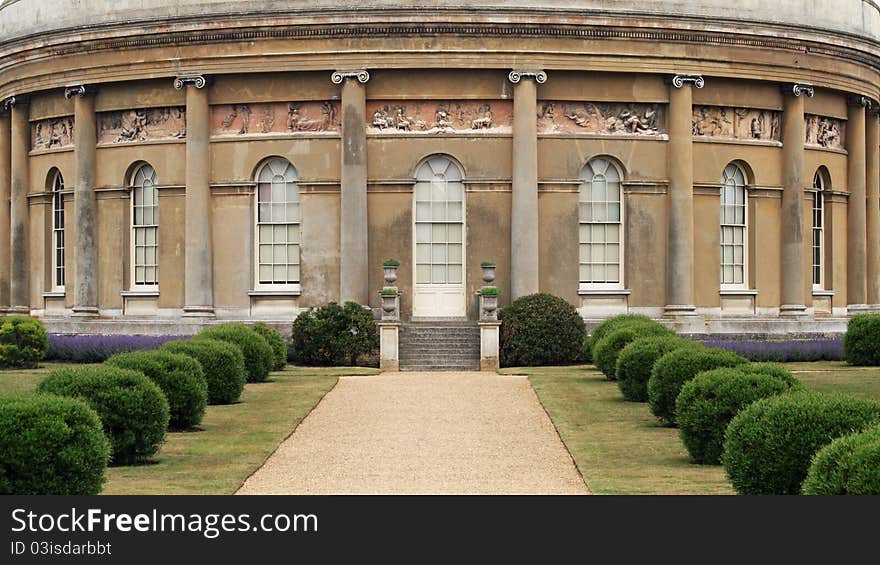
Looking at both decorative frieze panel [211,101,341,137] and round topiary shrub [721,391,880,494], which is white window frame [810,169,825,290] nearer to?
decorative frieze panel [211,101,341,137]

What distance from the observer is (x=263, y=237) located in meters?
39.3

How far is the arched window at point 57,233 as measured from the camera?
4303 cm

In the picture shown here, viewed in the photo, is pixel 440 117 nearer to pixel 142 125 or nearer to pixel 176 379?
pixel 142 125

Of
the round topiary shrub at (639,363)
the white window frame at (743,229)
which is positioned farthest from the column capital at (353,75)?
the round topiary shrub at (639,363)

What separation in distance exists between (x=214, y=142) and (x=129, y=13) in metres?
4.11

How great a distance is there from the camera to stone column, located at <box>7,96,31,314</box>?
43.6 metres

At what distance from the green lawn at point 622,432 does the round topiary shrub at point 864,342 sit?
0.67 metres

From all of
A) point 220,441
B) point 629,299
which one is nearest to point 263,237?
point 629,299

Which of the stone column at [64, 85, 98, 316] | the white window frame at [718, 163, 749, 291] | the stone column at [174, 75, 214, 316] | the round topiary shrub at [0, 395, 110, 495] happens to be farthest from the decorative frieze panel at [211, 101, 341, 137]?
the round topiary shrub at [0, 395, 110, 495]

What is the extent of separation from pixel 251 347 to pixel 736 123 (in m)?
16.8

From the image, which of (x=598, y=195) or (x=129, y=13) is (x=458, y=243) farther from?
(x=129, y=13)

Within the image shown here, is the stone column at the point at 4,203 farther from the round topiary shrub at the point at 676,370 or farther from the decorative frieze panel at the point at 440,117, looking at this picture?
the round topiary shrub at the point at 676,370

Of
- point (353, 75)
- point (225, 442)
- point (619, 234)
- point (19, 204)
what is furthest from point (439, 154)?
point (225, 442)

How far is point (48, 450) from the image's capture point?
13.5 m
